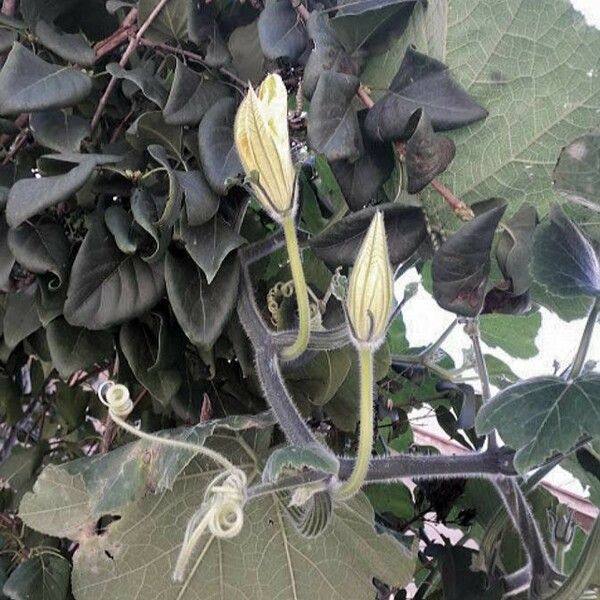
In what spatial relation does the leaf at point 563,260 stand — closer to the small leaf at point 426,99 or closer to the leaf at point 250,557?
the small leaf at point 426,99

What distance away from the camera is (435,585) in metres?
0.60

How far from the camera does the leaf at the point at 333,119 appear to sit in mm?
352

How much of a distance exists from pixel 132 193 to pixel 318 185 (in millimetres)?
187

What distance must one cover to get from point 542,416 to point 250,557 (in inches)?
8.5

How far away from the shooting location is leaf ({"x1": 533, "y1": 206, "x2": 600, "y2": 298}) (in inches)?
14.3

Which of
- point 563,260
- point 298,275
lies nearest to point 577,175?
point 563,260

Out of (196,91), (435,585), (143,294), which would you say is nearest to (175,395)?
(143,294)

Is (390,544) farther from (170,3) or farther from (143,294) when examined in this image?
(170,3)

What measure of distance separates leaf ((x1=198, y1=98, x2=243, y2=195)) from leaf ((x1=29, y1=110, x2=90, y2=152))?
0.24 feet

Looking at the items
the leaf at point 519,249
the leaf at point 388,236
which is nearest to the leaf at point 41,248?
the leaf at point 388,236

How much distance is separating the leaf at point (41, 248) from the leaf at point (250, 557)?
0.49 feet

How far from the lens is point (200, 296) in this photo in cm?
40

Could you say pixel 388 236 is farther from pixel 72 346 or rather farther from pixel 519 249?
pixel 72 346

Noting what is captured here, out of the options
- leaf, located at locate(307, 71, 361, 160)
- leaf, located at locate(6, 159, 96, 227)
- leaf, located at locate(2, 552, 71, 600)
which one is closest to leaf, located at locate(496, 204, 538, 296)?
leaf, located at locate(307, 71, 361, 160)
